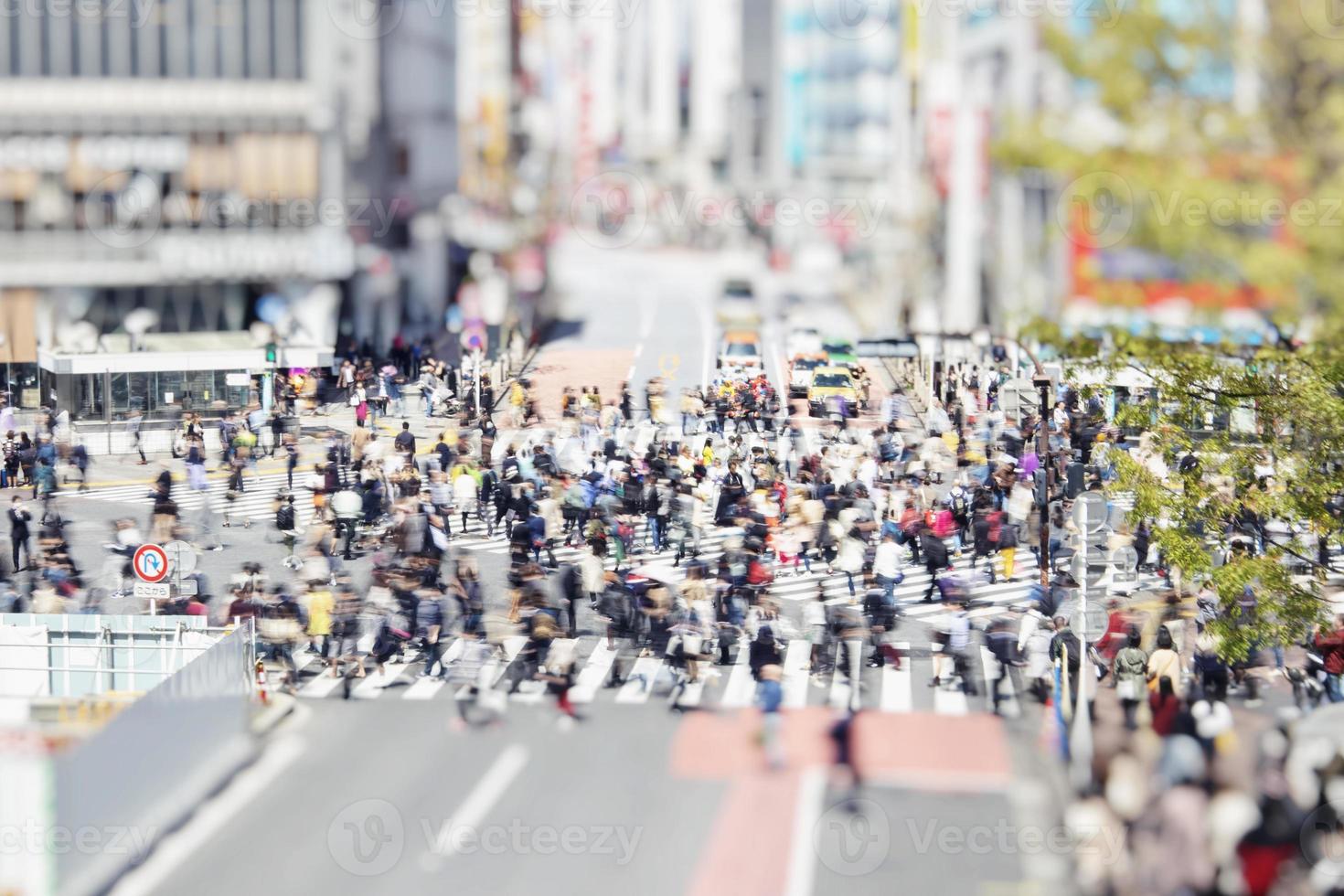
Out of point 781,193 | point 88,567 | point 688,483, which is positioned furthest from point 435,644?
point 781,193

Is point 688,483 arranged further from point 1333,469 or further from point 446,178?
point 446,178

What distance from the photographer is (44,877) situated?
20719 mm

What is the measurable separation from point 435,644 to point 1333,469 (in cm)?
1605

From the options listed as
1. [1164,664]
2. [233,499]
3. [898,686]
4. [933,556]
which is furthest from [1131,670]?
[233,499]

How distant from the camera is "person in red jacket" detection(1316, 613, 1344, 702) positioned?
26562mm

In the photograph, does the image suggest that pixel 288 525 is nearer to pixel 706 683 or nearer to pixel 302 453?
pixel 302 453

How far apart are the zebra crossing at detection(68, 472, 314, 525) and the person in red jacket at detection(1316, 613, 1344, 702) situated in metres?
20.4

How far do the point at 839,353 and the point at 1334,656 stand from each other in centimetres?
1323

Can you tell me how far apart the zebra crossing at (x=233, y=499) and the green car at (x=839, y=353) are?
12.0 m

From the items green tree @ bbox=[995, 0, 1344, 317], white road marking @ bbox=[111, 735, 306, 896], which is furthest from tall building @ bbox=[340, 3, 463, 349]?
green tree @ bbox=[995, 0, 1344, 317]

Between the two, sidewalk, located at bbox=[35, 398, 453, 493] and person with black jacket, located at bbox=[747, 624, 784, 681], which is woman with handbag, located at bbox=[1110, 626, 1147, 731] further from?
sidewalk, located at bbox=[35, 398, 453, 493]

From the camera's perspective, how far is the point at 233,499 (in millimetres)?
35344

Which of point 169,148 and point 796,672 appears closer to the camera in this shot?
point 796,672

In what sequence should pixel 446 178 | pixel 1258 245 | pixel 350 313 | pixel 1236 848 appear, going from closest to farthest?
pixel 1236 848, pixel 1258 245, pixel 350 313, pixel 446 178
